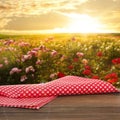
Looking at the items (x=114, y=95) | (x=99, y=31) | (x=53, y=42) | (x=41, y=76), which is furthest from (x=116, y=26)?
(x=114, y=95)

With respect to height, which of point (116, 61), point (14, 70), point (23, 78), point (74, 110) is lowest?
point (23, 78)

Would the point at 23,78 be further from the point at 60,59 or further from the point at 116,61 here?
the point at 116,61

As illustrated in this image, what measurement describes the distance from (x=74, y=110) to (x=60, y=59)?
3588 millimetres

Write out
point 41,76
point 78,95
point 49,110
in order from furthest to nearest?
1. point 41,76
2. point 78,95
3. point 49,110

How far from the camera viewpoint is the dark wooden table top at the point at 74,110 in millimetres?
1882

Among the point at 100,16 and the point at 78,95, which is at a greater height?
the point at 100,16

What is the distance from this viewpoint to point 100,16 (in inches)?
227

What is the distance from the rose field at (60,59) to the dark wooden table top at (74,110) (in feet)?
10.5

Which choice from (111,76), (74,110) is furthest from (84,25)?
(74,110)

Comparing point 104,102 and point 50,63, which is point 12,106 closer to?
point 104,102

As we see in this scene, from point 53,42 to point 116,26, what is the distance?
0.92m

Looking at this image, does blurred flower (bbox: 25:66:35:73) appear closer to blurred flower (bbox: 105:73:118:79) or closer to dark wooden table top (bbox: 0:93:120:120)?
blurred flower (bbox: 105:73:118:79)

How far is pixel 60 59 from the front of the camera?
221 inches

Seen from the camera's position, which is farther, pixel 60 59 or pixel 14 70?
pixel 60 59
